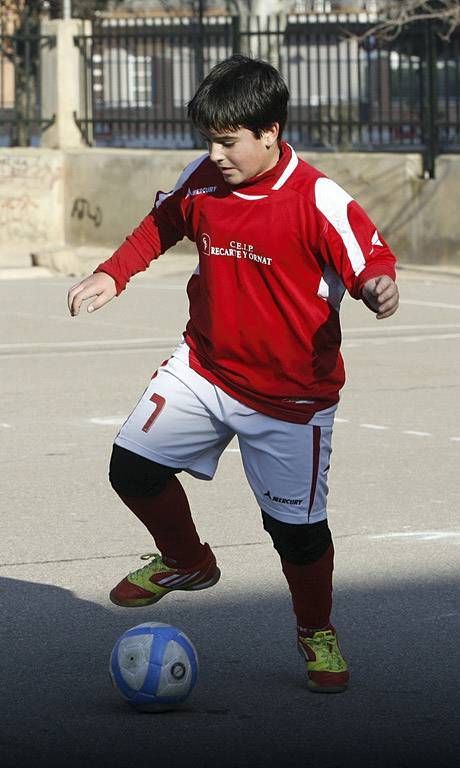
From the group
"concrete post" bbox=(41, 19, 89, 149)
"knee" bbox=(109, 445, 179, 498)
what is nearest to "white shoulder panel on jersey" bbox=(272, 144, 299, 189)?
"knee" bbox=(109, 445, 179, 498)

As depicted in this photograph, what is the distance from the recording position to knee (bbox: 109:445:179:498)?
16.6ft

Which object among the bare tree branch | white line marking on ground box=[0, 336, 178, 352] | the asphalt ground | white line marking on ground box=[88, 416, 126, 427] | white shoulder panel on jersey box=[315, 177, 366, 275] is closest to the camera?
the asphalt ground

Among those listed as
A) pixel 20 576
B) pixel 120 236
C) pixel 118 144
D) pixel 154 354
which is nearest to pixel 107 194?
pixel 120 236

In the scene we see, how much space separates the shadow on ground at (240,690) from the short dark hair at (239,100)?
161cm

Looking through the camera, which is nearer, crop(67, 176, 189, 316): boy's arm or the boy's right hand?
the boy's right hand

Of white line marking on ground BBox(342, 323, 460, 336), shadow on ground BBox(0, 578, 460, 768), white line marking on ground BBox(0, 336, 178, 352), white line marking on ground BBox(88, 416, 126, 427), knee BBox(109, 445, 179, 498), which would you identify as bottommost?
white line marking on ground BBox(342, 323, 460, 336)

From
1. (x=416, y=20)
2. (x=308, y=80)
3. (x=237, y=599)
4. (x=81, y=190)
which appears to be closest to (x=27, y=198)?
(x=81, y=190)

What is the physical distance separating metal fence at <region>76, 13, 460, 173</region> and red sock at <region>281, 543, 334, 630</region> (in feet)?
45.3

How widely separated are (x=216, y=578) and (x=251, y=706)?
0.66m

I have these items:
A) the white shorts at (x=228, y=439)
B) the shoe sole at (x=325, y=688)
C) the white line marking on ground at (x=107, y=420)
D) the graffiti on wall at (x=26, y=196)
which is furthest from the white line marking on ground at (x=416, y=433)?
the graffiti on wall at (x=26, y=196)

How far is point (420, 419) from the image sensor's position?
A: 31.1ft

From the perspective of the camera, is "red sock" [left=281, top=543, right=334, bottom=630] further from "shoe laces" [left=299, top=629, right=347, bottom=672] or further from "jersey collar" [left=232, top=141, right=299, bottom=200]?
"jersey collar" [left=232, top=141, right=299, bottom=200]

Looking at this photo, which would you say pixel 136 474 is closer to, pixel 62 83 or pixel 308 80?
pixel 308 80

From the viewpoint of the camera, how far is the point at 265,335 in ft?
16.0
